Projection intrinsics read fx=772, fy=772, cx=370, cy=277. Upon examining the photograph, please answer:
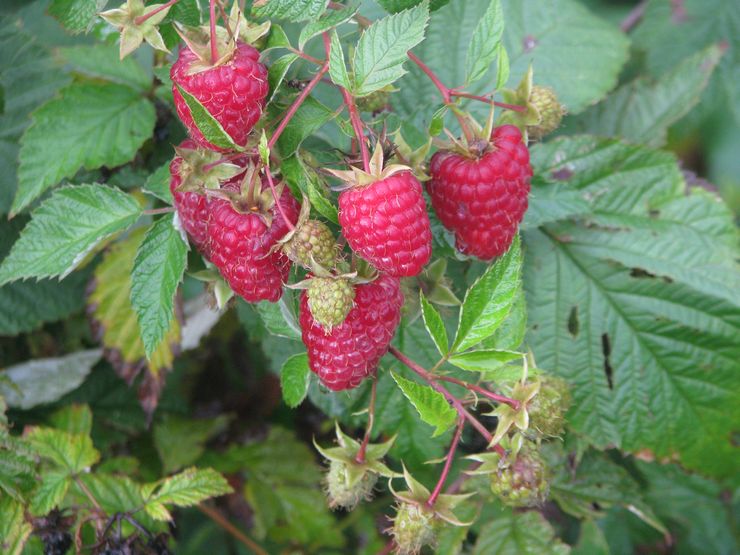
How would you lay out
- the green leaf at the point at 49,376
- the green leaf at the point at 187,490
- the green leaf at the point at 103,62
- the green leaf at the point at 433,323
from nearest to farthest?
the green leaf at the point at 433,323, the green leaf at the point at 187,490, the green leaf at the point at 103,62, the green leaf at the point at 49,376

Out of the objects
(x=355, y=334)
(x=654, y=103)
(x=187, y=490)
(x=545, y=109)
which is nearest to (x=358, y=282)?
(x=355, y=334)

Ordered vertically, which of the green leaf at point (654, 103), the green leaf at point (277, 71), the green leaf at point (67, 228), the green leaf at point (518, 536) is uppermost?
the green leaf at point (277, 71)

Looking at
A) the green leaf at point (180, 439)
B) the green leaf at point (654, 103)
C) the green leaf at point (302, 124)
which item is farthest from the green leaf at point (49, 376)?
the green leaf at point (654, 103)

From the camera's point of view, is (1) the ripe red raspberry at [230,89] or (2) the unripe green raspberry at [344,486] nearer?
(1) the ripe red raspberry at [230,89]

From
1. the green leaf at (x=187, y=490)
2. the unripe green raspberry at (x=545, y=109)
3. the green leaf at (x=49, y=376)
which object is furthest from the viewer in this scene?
the green leaf at (x=49, y=376)

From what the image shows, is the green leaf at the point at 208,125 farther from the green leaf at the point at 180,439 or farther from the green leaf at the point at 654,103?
the green leaf at the point at 654,103

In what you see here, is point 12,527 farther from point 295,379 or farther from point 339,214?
point 339,214

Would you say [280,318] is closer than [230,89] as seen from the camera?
No

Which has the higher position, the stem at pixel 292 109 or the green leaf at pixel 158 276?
the stem at pixel 292 109
